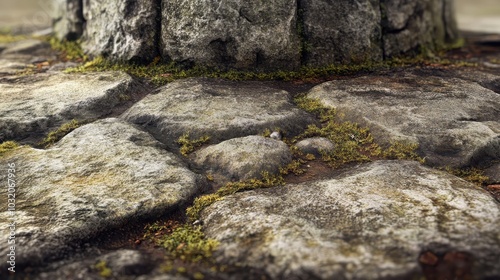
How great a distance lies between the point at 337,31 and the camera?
28.9 ft

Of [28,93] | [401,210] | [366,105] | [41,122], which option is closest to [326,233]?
[401,210]

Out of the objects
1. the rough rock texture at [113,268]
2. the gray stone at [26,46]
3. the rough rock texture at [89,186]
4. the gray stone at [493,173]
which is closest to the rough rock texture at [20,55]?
the gray stone at [26,46]

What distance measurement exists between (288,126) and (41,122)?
3.99 metres

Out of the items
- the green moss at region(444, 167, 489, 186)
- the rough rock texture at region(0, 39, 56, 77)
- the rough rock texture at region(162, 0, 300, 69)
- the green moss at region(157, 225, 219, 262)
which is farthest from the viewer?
the rough rock texture at region(0, 39, 56, 77)

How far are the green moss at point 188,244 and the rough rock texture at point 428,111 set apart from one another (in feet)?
10.6

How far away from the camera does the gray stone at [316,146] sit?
21.0 feet

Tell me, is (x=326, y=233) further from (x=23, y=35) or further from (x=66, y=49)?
(x=23, y=35)

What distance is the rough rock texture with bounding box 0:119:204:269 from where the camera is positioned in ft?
15.2

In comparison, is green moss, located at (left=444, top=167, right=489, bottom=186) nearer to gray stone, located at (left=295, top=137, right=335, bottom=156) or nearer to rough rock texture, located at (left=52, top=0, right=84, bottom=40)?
gray stone, located at (left=295, top=137, right=335, bottom=156)

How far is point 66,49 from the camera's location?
38.6ft

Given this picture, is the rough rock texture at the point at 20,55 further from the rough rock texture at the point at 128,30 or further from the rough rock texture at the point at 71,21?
the rough rock texture at the point at 128,30

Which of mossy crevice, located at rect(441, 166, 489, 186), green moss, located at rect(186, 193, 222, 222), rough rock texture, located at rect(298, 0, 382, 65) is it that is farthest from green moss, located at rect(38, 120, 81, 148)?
mossy crevice, located at rect(441, 166, 489, 186)

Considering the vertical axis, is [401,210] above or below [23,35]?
below

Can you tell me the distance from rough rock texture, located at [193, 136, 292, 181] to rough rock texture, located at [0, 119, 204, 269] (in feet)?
1.28
